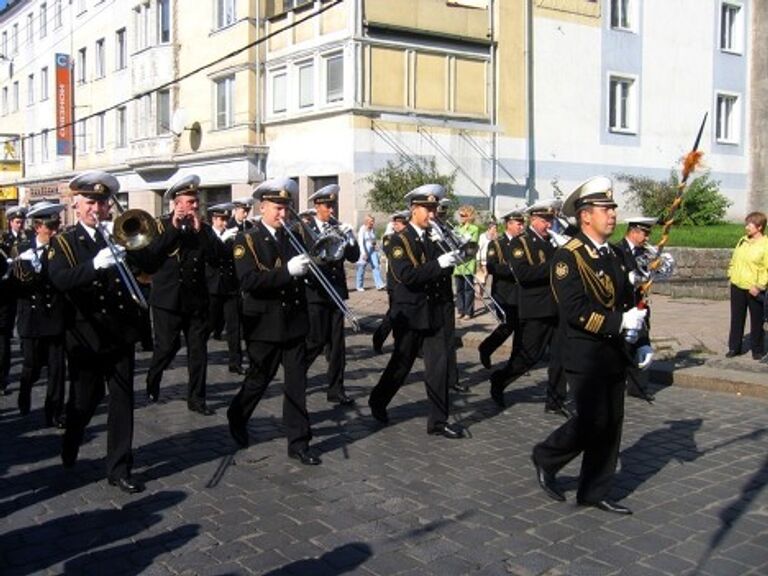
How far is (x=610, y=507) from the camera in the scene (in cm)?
550

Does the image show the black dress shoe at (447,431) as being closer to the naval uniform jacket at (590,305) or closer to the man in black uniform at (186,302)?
the naval uniform jacket at (590,305)

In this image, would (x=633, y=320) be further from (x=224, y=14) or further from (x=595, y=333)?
(x=224, y=14)

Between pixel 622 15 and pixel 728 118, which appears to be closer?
pixel 622 15

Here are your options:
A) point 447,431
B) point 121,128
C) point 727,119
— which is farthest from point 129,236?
point 121,128

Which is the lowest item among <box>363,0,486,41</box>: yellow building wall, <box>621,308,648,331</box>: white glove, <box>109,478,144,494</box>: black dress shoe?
<box>109,478,144,494</box>: black dress shoe

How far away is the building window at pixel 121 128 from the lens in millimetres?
36969

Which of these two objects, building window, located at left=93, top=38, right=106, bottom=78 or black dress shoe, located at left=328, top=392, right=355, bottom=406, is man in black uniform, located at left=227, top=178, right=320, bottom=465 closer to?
black dress shoe, located at left=328, top=392, right=355, bottom=406

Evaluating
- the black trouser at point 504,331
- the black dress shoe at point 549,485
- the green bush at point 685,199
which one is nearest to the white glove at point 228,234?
the black trouser at point 504,331

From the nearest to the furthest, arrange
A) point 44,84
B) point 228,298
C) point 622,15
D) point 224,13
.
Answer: point 228,298 < point 224,13 < point 622,15 < point 44,84

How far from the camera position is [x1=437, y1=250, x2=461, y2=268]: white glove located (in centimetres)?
708

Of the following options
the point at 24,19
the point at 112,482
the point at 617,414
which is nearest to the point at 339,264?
the point at 112,482

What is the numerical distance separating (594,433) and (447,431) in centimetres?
221

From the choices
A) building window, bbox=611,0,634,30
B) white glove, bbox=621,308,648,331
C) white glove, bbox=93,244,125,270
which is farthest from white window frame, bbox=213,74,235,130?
white glove, bbox=621,308,648,331

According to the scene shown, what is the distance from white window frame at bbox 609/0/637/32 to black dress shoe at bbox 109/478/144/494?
2755 centimetres
